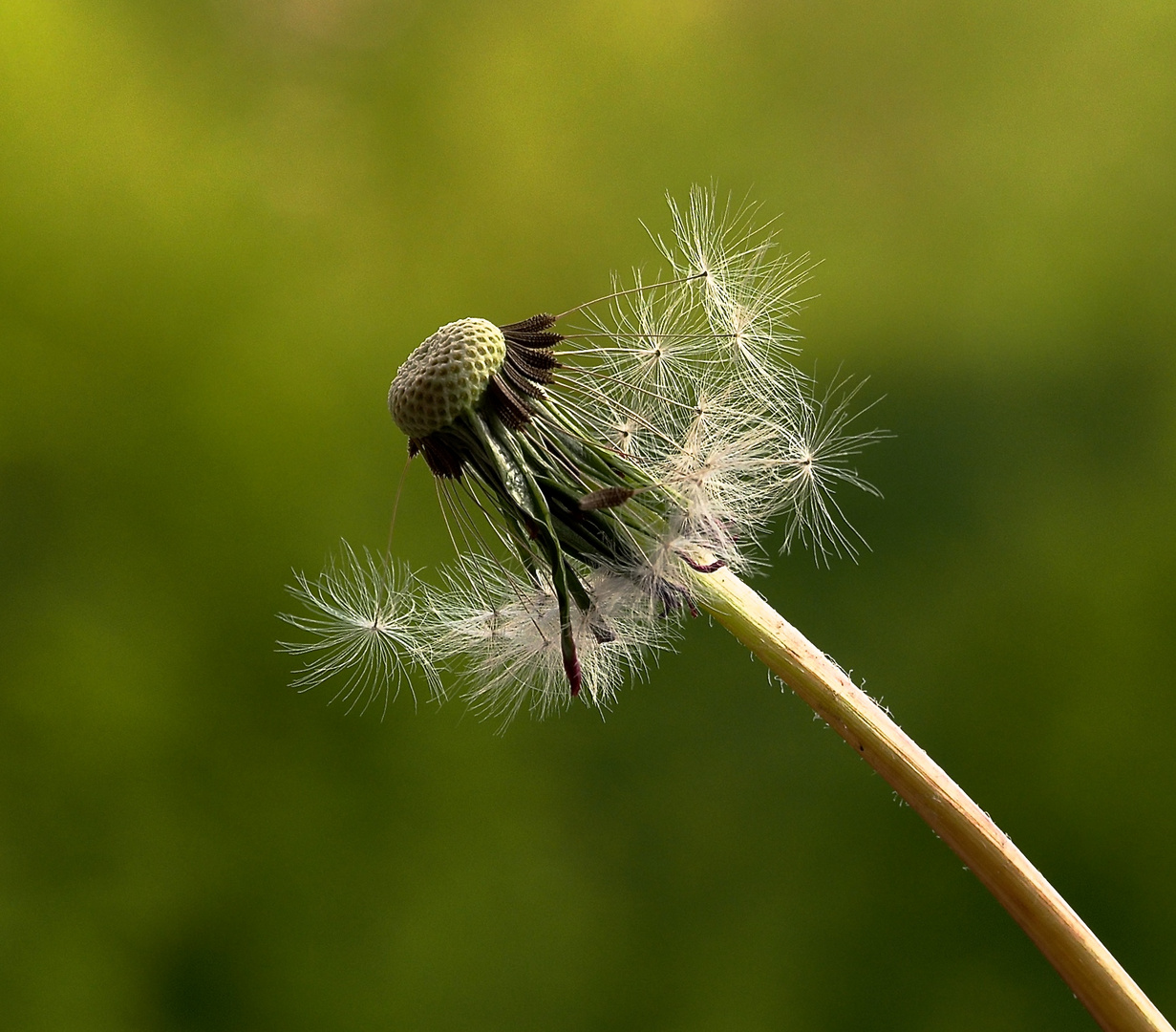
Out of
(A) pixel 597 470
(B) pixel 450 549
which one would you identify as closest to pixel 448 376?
(A) pixel 597 470

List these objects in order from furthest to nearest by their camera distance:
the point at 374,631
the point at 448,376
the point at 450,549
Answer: the point at 450,549 < the point at 374,631 < the point at 448,376

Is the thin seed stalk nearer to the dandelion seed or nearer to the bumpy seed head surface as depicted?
the bumpy seed head surface

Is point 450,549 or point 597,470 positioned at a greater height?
point 450,549

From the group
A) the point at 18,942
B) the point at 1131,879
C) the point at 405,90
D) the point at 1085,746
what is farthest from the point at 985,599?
the point at 18,942

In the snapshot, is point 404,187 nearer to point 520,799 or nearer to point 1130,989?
point 520,799

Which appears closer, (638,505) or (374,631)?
(638,505)

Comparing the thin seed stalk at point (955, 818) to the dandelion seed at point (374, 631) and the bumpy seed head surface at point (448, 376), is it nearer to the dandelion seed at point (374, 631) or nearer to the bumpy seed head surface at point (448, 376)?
the bumpy seed head surface at point (448, 376)

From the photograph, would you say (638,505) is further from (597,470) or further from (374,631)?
(374,631)
